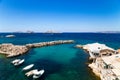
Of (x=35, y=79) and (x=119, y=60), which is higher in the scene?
(x=119, y=60)

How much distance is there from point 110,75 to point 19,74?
1883cm

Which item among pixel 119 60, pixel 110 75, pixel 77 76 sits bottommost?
pixel 77 76

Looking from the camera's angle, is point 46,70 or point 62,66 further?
point 62,66

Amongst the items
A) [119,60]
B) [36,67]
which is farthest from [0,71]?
[119,60]

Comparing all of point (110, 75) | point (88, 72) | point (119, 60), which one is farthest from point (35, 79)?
point (119, 60)

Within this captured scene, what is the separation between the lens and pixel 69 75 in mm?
29094

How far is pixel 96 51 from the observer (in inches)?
1478

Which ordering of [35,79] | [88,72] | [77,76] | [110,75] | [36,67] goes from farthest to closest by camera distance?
[36,67], [88,72], [77,76], [35,79], [110,75]

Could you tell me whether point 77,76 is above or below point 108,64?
below

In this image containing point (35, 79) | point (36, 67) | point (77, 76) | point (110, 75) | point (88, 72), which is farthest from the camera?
point (36, 67)

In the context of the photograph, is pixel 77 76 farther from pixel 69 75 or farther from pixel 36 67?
pixel 36 67

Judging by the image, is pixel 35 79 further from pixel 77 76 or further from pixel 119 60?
pixel 119 60

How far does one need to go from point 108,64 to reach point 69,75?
27.8ft

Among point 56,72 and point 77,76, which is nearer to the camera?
point 77,76
